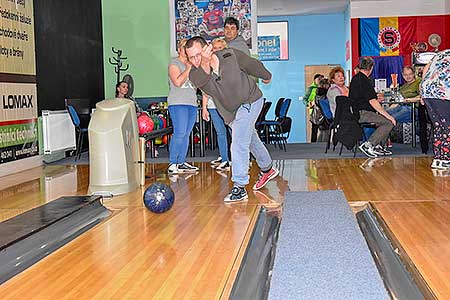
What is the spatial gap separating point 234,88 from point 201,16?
678cm

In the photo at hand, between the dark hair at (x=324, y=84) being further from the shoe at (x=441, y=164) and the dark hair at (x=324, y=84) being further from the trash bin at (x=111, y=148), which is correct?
the trash bin at (x=111, y=148)

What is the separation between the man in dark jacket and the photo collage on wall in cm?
618

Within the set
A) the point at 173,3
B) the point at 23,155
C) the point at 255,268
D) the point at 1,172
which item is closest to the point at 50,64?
the point at 23,155

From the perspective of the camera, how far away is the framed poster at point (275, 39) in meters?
14.8

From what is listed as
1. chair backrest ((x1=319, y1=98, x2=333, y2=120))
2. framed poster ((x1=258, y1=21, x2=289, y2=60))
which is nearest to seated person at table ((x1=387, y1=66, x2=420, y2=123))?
chair backrest ((x1=319, y1=98, x2=333, y2=120))

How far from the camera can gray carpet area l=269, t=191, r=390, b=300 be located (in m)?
2.61

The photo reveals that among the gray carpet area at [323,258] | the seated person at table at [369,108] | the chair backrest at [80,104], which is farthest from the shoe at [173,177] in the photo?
the chair backrest at [80,104]

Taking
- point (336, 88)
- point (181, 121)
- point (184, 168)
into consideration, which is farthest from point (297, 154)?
point (181, 121)

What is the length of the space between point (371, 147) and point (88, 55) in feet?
16.6

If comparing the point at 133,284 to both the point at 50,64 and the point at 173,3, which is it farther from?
the point at 173,3

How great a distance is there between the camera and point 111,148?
512cm

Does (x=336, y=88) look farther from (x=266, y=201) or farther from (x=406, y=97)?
(x=266, y=201)

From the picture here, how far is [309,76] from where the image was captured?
48.3 feet

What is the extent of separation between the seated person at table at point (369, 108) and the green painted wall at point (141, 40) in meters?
4.31
